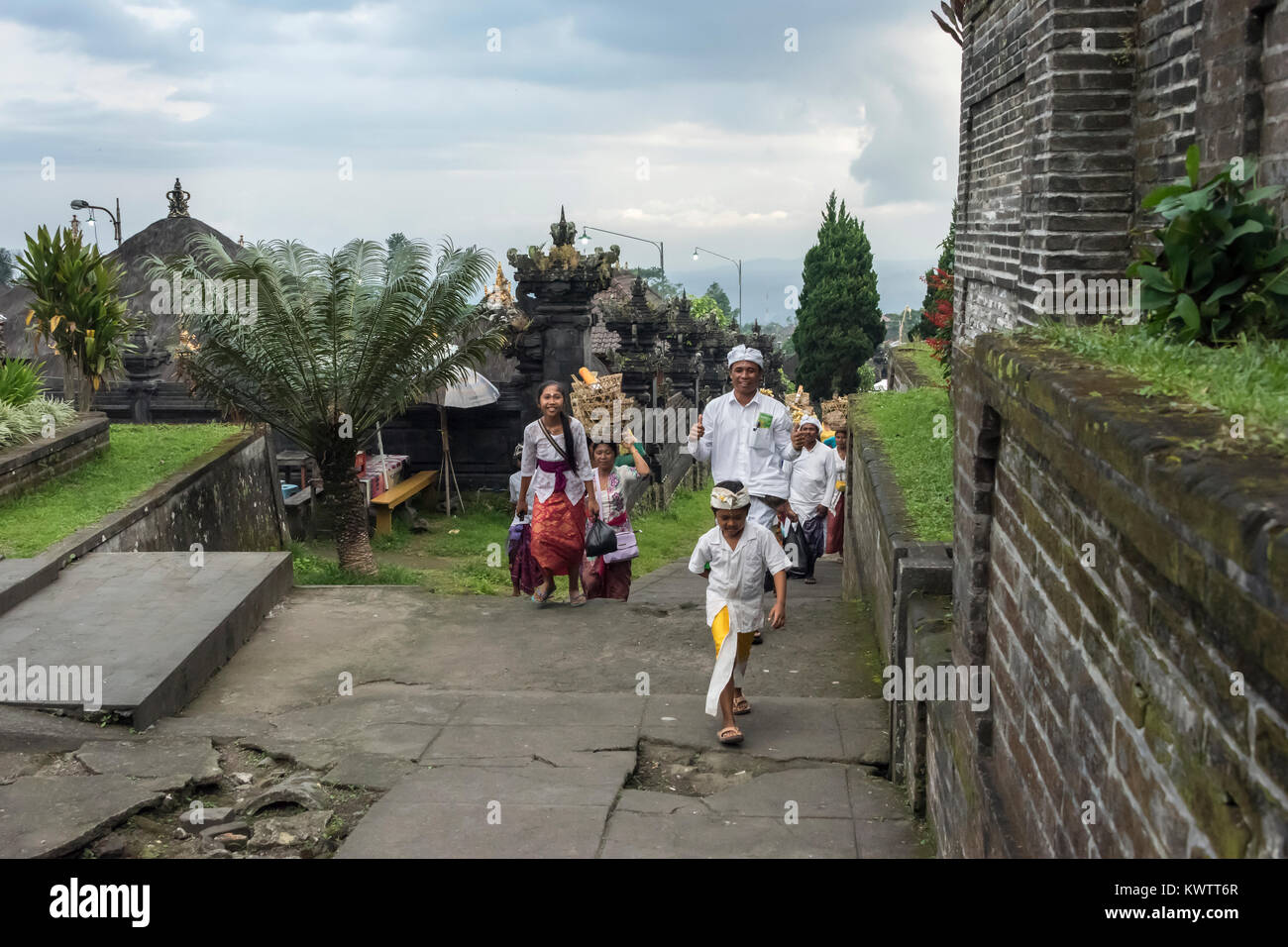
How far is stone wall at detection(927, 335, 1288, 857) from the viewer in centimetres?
174

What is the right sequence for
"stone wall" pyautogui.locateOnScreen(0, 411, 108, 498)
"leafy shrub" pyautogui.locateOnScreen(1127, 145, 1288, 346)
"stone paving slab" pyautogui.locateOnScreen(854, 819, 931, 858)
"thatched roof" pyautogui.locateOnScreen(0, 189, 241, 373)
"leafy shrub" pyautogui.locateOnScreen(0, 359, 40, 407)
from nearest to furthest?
"leafy shrub" pyautogui.locateOnScreen(1127, 145, 1288, 346) → "stone paving slab" pyautogui.locateOnScreen(854, 819, 931, 858) → "stone wall" pyautogui.locateOnScreen(0, 411, 108, 498) → "leafy shrub" pyautogui.locateOnScreen(0, 359, 40, 407) → "thatched roof" pyautogui.locateOnScreen(0, 189, 241, 373)

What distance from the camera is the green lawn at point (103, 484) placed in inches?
383

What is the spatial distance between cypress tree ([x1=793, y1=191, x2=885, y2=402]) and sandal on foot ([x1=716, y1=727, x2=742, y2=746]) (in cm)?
4024

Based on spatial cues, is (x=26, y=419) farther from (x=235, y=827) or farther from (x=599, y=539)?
(x=235, y=827)

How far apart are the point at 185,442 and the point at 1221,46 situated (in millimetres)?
12121

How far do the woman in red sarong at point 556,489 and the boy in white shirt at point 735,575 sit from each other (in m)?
2.82

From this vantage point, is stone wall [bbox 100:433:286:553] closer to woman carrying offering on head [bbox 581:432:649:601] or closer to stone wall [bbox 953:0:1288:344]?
woman carrying offering on head [bbox 581:432:649:601]

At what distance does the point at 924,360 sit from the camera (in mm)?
24109

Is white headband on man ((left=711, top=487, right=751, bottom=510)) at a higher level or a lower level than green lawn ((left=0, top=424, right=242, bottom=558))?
higher

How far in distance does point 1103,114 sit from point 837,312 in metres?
40.3

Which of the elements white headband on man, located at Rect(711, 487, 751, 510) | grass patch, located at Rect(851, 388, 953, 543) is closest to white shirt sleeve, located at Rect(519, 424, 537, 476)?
grass patch, located at Rect(851, 388, 953, 543)
